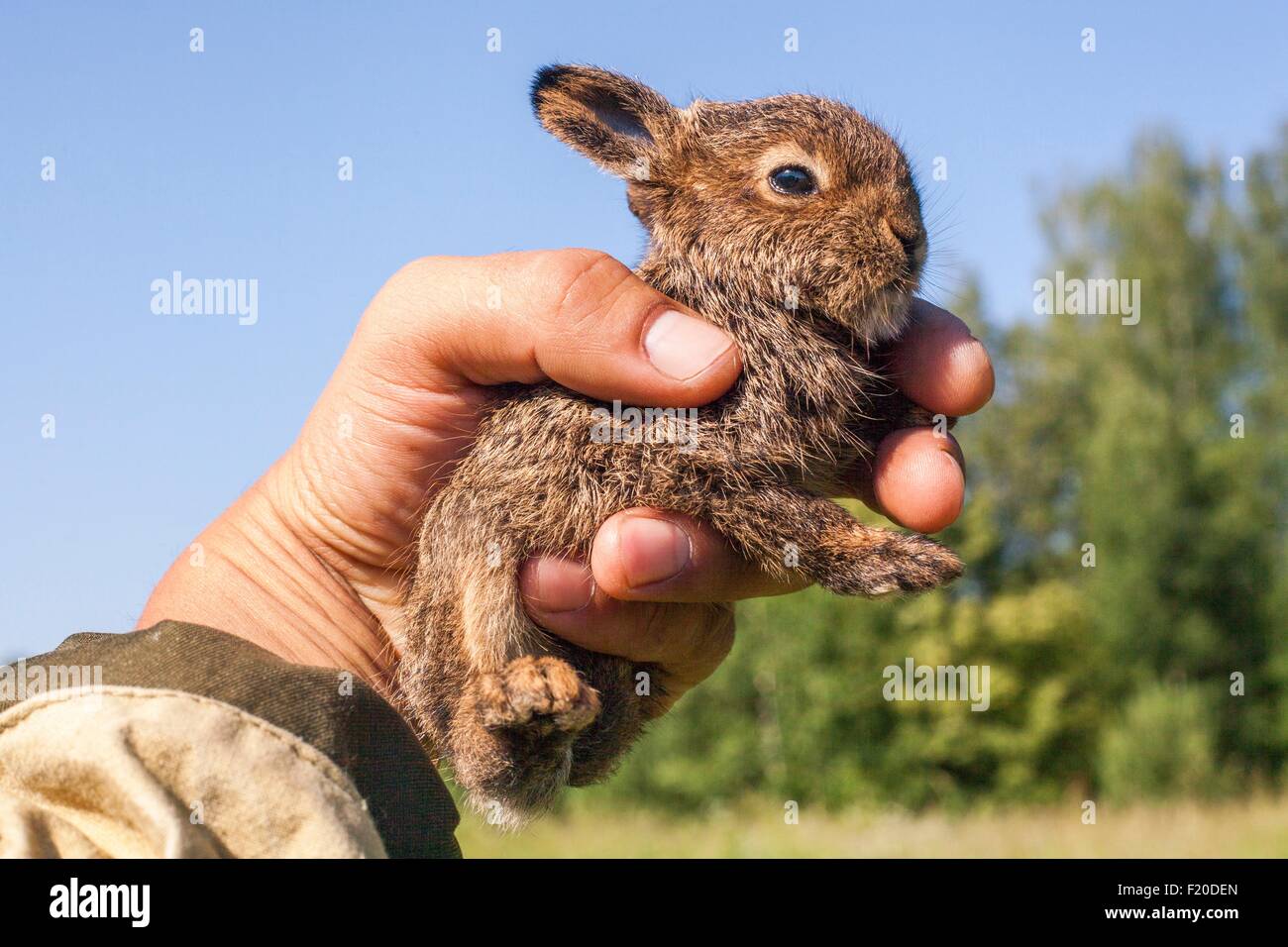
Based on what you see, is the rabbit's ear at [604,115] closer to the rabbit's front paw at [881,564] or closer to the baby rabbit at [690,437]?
the baby rabbit at [690,437]

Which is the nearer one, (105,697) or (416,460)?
(105,697)

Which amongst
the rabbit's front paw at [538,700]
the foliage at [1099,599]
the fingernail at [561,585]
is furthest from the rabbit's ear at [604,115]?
the foliage at [1099,599]

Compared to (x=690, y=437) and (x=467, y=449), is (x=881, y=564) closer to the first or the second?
(x=690, y=437)

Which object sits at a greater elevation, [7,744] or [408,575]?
[408,575]

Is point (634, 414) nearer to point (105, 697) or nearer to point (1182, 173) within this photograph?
point (105, 697)

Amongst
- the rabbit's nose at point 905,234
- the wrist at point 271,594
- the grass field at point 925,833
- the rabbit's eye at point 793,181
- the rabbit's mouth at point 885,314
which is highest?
the rabbit's eye at point 793,181

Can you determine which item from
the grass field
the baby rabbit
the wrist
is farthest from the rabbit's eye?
the grass field
